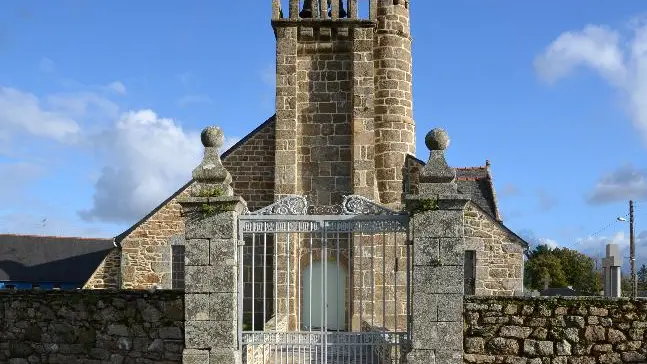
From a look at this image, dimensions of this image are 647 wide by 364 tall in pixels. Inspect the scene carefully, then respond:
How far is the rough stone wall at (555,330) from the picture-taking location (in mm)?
7523

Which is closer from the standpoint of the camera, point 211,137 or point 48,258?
point 211,137

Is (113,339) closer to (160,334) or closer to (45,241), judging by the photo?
(160,334)

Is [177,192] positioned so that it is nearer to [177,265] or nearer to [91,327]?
[177,265]

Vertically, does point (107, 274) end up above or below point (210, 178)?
below

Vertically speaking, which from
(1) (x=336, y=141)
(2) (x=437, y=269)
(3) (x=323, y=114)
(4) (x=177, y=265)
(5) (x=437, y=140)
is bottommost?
(4) (x=177, y=265)

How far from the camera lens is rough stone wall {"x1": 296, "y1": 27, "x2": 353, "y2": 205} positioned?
15414 millimetres

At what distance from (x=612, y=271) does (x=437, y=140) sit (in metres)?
3.88

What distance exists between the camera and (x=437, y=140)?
773 cm

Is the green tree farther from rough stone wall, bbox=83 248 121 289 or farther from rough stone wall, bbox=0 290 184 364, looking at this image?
rough stone wall, bbox=0 290 184 364

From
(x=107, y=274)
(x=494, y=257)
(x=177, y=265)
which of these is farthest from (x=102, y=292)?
(x=494, y=257)

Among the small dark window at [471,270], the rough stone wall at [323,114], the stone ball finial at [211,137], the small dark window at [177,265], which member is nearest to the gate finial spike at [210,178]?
the stone ball finial at [211,137]

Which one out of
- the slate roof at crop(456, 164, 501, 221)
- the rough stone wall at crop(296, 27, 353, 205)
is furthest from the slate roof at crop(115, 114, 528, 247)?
the rough stone wall at crop(296, 27, 353, 205)

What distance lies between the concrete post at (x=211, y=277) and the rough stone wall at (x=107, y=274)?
411 inches

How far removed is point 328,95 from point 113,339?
851cm
